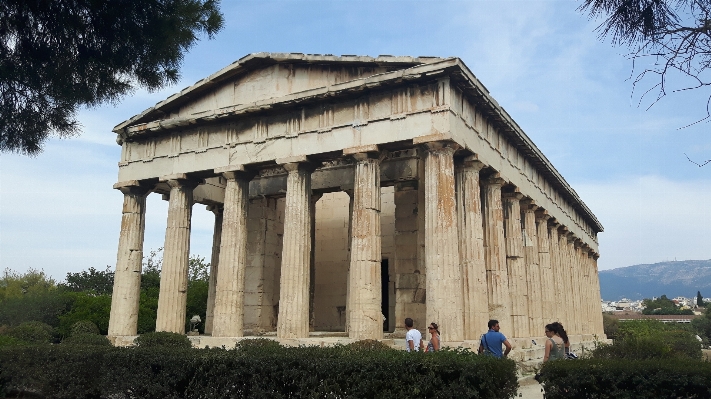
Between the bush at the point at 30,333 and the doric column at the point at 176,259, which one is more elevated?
the doric column at the point at 176,259

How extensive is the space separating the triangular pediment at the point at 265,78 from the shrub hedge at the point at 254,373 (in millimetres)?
10031

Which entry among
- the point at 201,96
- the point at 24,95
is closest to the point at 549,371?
the point at 24,95

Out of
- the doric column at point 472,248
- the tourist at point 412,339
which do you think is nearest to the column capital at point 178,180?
the doric column at point 472,248

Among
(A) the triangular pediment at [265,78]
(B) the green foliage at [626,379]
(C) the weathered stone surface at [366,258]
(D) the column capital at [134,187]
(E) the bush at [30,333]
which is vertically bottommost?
(E) the bush at [30,333]

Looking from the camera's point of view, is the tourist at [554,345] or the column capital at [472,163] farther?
the column capital at [472,163]

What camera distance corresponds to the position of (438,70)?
1547 centimetres

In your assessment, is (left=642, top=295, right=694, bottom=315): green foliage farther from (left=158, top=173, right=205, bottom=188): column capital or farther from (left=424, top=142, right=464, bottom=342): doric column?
(left=158, top=173, right=205, bottom=188): column capital

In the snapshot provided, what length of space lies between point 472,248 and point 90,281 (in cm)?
4202

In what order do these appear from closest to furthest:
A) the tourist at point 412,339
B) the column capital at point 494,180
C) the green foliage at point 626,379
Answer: the green foliage at point 626,379, the tourist at point 412,339, the column capital at point 494,180

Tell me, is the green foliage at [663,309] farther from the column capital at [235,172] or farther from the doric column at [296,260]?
the column capital at [235,172]

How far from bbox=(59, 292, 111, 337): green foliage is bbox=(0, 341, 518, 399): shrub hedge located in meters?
19.5

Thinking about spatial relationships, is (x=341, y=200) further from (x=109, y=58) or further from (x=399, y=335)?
(x=109, y=58)

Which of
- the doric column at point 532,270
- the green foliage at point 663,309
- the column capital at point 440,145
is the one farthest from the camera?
the green foliage at point 663,309

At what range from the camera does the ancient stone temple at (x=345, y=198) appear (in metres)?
15.9
